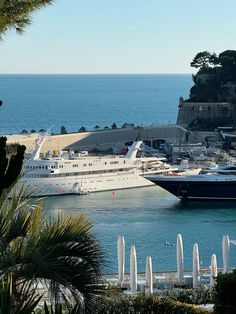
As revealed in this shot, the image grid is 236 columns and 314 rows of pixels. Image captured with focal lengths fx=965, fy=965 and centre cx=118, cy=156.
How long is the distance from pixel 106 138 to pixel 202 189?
47.5ft

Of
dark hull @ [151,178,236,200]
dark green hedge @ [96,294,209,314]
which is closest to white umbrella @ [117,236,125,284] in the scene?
dark green hedge @ [96,294,209,314]

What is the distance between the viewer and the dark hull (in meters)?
Result: 37.8

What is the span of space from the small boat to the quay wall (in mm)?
10093

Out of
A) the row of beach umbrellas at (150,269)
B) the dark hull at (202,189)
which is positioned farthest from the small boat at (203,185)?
the row of beach umbrellas at (150,269)

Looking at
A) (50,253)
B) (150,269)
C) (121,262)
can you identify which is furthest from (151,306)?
(121,262)

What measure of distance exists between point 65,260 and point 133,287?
9.58m

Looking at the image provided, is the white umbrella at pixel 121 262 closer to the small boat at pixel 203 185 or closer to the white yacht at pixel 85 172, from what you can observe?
the small boat at pixel 203 185

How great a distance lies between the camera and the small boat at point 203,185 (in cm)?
3788

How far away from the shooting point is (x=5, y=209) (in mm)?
5602

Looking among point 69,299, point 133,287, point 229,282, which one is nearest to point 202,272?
point 133,287

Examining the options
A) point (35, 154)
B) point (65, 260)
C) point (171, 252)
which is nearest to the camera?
point (65, 260)

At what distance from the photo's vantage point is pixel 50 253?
18.0 feet

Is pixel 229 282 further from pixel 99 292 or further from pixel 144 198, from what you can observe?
pixel 144 198

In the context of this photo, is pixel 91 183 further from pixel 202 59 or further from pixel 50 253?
pixel 50 253
